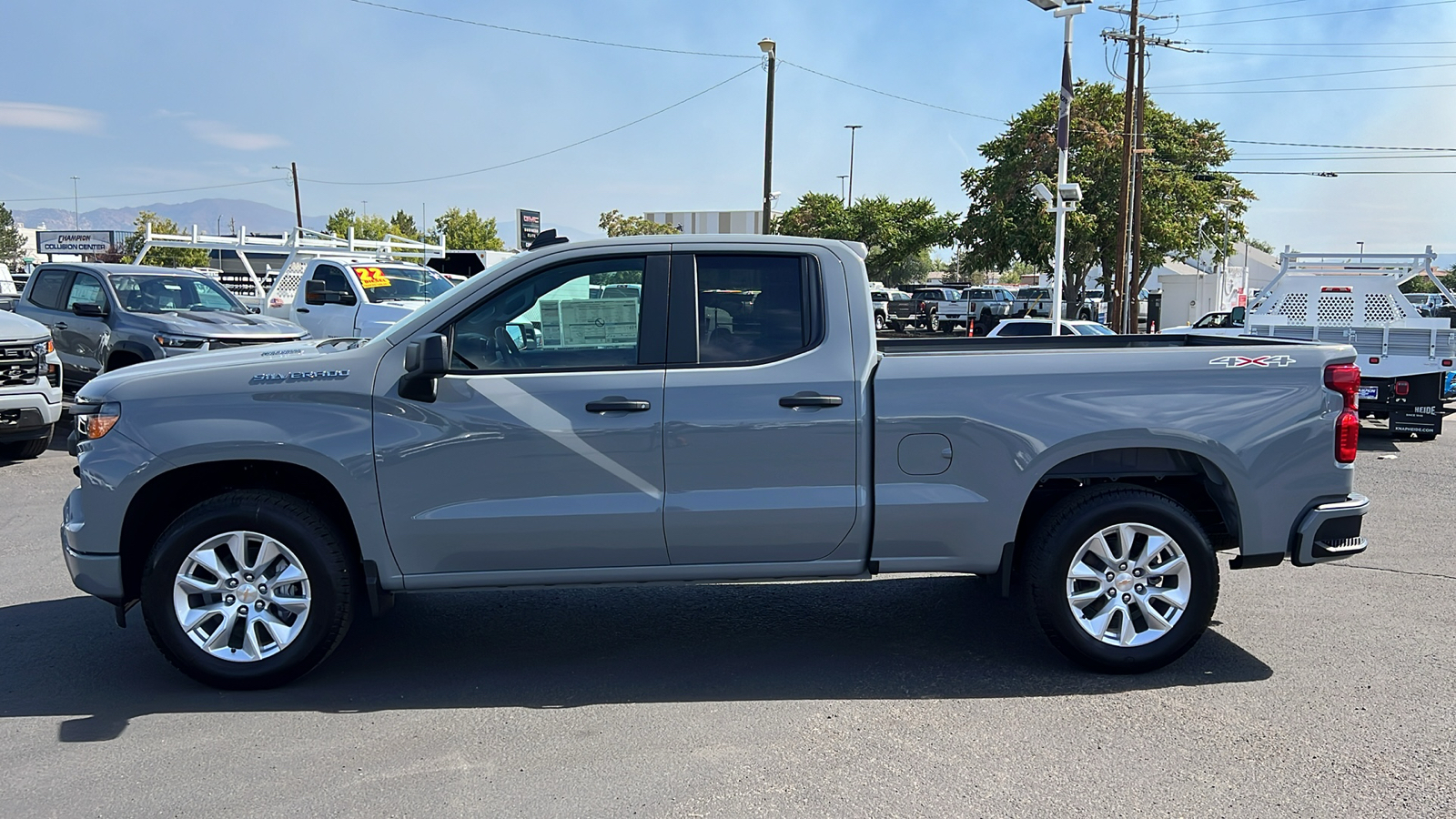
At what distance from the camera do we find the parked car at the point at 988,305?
45219 mm

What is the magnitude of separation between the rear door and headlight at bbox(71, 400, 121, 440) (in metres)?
2.31

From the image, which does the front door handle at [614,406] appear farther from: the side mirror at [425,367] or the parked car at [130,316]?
the parked car at [130,316]

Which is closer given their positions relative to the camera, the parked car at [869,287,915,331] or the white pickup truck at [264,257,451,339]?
the white pickup truck at [264,257,451,339]

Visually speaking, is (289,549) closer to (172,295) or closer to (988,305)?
(172,295)

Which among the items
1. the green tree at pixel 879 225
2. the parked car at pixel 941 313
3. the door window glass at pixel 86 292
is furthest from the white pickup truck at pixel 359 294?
the green tree at pixel 879 225

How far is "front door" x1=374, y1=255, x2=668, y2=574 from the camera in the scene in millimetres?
4715

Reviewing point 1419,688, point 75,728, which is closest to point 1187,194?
point 1419,688

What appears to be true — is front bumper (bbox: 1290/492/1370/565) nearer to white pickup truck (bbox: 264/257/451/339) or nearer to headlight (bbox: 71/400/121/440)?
headlight (bbox: 71/400/121/440)

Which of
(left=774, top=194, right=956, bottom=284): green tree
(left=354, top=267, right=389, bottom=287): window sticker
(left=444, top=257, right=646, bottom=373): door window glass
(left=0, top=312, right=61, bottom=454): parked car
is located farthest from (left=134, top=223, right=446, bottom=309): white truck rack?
(left=774, top=194, right=956, bottom=284): green tree

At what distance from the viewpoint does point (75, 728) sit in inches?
174

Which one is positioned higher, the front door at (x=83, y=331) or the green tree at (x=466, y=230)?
the green tree at (x=466, y=230)

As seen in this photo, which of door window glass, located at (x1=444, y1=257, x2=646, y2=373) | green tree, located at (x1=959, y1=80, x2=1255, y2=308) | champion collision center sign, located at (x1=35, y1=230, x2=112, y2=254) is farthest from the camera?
champion collision center sign, located at (x1=35, y1=230, x2=112, y2=254)

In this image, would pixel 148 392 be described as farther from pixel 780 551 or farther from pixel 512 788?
pixel 780 551

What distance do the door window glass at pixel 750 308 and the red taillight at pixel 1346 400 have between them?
228 centimetres
